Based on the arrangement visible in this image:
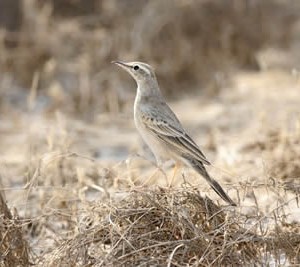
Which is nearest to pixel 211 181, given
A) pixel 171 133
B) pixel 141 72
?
pixel 171 133

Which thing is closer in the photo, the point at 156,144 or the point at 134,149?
the point at 156,144

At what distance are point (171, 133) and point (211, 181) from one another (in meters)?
0.52

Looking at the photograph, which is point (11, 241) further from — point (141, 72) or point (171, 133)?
point (141, 72)

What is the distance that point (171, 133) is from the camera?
6.67 meters

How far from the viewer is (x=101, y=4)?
1261cm

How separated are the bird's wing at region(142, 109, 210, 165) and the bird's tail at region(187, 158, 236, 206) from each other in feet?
0.20

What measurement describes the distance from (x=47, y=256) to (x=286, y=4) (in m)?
7.84

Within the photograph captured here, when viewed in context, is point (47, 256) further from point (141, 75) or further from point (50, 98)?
point (50, 98)

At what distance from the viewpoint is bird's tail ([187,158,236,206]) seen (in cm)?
614

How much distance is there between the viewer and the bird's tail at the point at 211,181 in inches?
242

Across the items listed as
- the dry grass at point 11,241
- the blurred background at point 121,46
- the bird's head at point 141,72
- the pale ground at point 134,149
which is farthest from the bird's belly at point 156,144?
the blurred background at point 121,46

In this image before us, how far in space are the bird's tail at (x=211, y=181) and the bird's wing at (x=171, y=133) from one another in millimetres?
60

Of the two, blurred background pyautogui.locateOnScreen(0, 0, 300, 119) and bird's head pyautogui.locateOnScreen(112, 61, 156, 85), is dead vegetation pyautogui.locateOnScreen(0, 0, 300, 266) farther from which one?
bird's head pyautogui.locateOnScreen(112, 61, 156, 85)

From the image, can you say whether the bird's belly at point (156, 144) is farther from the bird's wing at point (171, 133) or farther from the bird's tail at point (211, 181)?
the bird's tail at point (211, 181)
